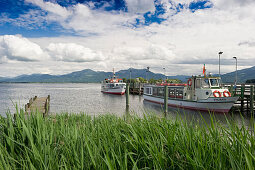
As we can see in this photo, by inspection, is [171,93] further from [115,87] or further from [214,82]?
[115,87]

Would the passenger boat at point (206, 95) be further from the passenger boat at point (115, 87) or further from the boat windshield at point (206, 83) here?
the passenger boat at point (115, 87)

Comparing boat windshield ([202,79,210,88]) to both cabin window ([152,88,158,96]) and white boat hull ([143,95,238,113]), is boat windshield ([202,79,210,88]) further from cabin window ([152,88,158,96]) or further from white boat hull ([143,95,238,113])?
cabin window ([152,88,158,96])

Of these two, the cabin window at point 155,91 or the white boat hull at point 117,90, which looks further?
the white boat hull at point 117,90

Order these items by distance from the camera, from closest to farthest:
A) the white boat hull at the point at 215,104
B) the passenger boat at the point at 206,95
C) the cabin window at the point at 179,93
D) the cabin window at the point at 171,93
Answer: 1. the white boat hull at the point at 215,104
2. the passenger boat at the point at 206,95
3. the cabin window at the point at 179,93
4. the cabin window at the point at 171,93

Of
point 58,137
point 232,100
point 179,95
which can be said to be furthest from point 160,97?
point 58,137

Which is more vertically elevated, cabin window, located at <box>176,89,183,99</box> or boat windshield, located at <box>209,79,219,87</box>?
boat windshield, located at <box>209,79,219,87</box>

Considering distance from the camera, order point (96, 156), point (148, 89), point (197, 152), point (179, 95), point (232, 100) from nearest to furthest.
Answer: point (197, 152)
point (96, 156)
point (232, 100)
point (179, 95)
point (148, 89)

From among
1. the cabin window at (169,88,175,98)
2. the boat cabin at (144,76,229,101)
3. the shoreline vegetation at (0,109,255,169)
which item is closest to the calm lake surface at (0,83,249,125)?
the shoreline vegetation at (0,109,255,169)

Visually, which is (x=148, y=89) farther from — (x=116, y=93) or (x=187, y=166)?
(x=187, y=166)

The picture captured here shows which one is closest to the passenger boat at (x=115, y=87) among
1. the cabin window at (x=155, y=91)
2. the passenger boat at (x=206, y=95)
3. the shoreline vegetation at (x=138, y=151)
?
the cabin window at (x=155, y=91)

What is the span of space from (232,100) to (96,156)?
21.2 meters

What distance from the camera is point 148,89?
3431 cm

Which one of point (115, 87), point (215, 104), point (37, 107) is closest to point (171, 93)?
point (215, 104)

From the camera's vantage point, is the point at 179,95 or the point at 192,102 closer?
the point at 192,102
